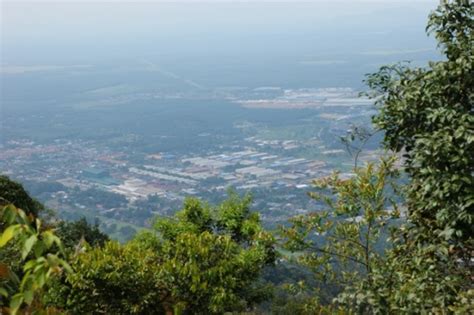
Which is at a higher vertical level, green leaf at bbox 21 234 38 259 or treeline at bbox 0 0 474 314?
green leaf at bbox 21 234 38 259

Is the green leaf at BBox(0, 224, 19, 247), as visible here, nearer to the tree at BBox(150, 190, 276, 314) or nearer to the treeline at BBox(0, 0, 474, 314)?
the treeline at BBox(0, 0, 474, 314)

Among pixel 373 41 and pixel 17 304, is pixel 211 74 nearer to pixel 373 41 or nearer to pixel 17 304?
pixel 373 41

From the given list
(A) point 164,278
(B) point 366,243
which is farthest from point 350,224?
(A) point 164,278

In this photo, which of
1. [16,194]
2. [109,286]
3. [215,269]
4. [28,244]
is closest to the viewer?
[28,244]

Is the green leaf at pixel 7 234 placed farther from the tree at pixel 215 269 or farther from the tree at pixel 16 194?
the tree at pixel 16 194

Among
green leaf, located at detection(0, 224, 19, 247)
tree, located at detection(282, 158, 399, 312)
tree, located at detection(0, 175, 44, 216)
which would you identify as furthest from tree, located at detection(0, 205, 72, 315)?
tree, located at detection(0, 175, 44, 216)

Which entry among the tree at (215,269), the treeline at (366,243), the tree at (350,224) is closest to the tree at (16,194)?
the treeline at (366,243)

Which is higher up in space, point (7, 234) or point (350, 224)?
point (7, 234)

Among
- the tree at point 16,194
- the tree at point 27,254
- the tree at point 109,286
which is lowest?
the tree at point 16,194

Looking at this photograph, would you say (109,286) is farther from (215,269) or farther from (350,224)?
(350,224)

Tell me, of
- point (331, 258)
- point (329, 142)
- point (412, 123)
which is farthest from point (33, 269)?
point (329, 142)
